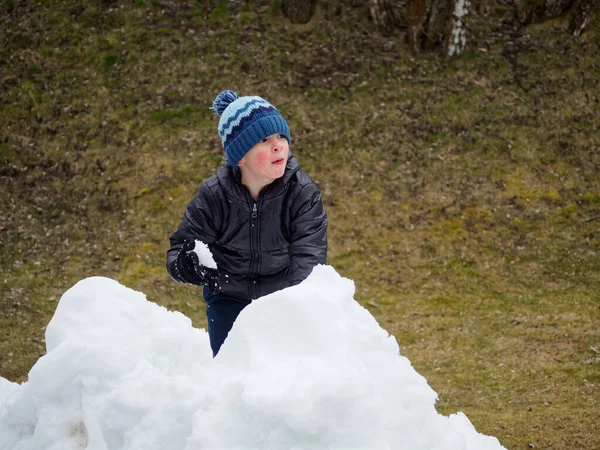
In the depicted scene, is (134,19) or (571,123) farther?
(134,19)

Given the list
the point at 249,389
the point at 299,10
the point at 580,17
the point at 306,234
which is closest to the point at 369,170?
the point at 299,10

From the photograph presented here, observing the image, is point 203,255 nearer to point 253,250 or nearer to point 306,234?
point 253,250

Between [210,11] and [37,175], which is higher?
[210,11]

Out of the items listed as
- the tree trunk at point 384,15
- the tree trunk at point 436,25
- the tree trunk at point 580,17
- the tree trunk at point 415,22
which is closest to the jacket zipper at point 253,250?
the tree trunk at point 415,22

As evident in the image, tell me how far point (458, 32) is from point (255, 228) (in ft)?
Result: 30.1

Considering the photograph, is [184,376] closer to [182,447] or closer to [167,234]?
[182,447]

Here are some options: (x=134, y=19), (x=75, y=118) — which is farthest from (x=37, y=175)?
(x=134, y=19)

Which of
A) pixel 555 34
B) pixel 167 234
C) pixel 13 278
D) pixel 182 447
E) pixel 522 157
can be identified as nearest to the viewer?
pixel 182 447

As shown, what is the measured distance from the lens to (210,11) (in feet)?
A: 43.1

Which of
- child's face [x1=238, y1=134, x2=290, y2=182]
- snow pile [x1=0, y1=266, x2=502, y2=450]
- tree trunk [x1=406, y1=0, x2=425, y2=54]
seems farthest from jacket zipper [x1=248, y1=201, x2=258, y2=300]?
tree trunk [x1=406, y1=0, x2=425, y2=54]

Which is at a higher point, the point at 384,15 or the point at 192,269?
the point at 192,269

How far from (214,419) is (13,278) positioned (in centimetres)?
703

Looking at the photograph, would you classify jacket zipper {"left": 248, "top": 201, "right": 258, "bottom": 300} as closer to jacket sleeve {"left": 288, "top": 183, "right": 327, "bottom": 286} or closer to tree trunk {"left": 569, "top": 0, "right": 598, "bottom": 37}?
jacket sleeve {"left": 288, "top": 183, "right": 327, "bottom": 286}

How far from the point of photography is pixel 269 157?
3799 mm
